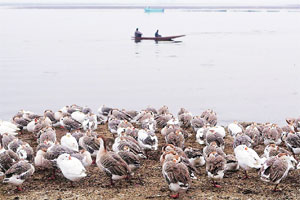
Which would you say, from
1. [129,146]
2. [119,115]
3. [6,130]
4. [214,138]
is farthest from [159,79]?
[129,146]

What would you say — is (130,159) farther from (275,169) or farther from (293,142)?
(293,142)

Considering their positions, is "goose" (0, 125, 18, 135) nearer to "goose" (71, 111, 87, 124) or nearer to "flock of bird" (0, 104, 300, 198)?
"flock of bird" (0, 104, 300, 198)

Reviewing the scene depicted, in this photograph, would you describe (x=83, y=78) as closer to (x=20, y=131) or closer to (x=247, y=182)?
(x=20, y=131)

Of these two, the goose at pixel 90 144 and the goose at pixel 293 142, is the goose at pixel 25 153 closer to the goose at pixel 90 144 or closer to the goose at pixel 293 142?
the goose at pixel 90 144

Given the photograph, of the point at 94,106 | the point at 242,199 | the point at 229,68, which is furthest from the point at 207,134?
the point at 229,68

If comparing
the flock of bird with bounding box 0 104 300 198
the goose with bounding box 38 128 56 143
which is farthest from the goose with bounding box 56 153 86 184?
the goose with bounding box 38 128 56 143

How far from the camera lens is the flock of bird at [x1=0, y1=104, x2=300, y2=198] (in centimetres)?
1145

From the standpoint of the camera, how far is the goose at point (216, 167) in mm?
11594

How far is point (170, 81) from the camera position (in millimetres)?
36531

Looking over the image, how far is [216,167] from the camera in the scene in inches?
457

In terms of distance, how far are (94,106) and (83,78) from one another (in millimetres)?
11346

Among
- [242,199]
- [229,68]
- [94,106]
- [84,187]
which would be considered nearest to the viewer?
[242,199]

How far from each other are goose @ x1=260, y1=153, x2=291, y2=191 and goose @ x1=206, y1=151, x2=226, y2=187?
1074mm

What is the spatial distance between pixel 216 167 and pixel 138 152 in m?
2.79
